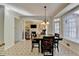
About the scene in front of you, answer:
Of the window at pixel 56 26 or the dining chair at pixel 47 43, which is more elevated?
the window at pixel 56 26

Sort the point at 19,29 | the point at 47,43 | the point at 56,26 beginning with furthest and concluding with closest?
the point at 19,29 → the point at 56,26 → the point at 47,43

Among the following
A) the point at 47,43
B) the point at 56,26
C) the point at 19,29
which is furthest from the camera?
the point at 19,29

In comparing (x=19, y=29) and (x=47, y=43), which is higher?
(x=19, y=29)

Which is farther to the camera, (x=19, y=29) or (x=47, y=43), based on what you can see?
(x=19, y=29)

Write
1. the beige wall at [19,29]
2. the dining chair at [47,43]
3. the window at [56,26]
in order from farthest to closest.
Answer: the beige wall at [19,29]
the window at [56,26]
the dining chair at [47,43]

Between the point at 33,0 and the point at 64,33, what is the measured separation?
18.4ft

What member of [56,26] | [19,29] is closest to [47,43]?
[56,26]

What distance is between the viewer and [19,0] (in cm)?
118

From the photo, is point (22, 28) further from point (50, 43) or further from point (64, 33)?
point (50, 43)

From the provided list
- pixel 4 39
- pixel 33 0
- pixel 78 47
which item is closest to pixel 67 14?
pixel 78 47

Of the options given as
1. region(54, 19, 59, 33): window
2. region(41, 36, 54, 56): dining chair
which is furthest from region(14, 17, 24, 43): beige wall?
region(41, 36, 54, 56): dining chair

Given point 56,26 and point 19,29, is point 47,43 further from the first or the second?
point 19,29

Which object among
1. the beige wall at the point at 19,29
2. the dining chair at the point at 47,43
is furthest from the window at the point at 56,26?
the beige wall at the point at 19,29

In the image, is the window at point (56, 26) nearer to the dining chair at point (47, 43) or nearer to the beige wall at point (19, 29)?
the dining chair at point (47, 43)
